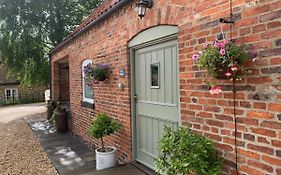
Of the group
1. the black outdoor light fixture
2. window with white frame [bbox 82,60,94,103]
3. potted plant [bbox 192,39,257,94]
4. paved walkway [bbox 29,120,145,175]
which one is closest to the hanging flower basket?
window with white frame [bbox 82,60,94,103]

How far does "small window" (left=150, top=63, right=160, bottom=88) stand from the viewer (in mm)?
4137

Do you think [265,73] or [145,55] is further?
[145,55]

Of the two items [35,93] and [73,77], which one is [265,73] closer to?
[73,77]

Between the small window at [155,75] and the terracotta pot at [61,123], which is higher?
the small window at [155,75]

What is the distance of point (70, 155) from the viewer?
6.14 meters

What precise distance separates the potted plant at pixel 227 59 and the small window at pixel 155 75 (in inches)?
64.8

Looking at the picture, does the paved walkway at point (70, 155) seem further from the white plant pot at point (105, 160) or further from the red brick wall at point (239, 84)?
the red brick wall at point (239, 84)

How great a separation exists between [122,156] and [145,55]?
2.08m

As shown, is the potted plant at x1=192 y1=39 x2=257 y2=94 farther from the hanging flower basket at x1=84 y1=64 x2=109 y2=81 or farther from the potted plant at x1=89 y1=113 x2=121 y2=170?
the hanging flower basket at x1=84 y1=64 x2=109 y2=81

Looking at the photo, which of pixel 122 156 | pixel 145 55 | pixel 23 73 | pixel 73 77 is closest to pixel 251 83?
pixel 145 55

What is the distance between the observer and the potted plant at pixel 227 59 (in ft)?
7.63

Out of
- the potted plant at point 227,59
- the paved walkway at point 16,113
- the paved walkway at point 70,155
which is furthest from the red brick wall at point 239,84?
the paved walkway at point 16,113

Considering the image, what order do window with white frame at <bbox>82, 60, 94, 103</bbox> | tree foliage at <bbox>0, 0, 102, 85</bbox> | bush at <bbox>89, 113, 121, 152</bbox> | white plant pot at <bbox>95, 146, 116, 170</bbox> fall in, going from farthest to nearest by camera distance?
tree foliage at <bbox>0, 0, 102, 85</bbox> → window with white frame at <bbox>82, 60, 94, 103</bbox> → bush at <bbox>89, 113, 121, 152</bbox> → white plant pot at <bbox>95, 146, 116, 170</bbox>

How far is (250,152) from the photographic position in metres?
2.45
